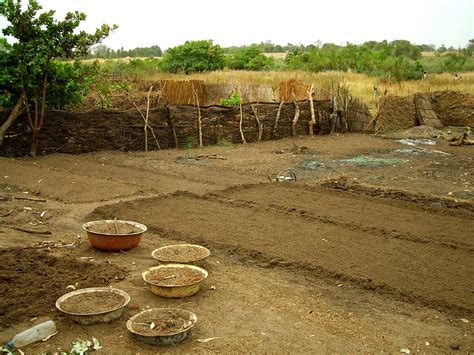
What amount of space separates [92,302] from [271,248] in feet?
7.67

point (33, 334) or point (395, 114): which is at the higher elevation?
point (395, 114)

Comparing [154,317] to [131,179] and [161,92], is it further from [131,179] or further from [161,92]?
[161,92]

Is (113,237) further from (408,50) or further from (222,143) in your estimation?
(408,50)

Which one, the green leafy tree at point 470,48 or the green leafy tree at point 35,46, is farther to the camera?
the green leafy tree at point 470,48

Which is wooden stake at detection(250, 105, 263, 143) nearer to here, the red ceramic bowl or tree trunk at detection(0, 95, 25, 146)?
tree trunk at detection(0, 95, 25, 146)

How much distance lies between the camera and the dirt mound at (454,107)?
20828 mm

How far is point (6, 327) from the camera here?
4000 millimetres

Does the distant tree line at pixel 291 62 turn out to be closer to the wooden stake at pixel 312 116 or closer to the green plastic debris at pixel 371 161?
the wooden stake at pixel 312 116

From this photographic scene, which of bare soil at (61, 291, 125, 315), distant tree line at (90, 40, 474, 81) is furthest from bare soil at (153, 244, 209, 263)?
distant tree line at (90, 40, 474, 81)

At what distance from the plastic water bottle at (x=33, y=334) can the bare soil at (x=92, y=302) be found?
24 centimetres

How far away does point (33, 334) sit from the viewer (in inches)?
148

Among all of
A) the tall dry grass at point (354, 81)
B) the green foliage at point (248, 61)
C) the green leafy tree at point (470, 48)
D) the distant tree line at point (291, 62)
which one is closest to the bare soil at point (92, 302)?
the tall dry grass at point (354, 81)

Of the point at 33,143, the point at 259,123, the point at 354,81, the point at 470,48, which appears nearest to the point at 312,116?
the point at 259,123

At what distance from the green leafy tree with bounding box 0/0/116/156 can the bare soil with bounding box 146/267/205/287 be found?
8085mm
